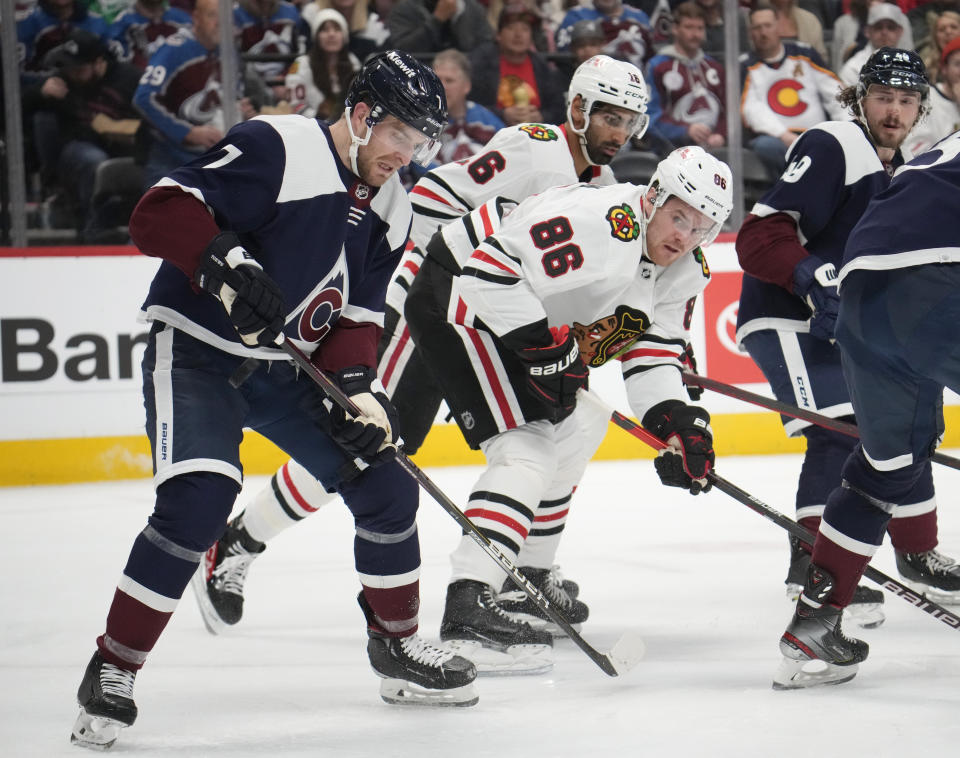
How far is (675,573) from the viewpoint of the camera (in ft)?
10.8

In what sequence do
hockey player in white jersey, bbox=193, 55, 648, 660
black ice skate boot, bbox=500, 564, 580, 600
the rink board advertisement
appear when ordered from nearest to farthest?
1. black ice skate boot, bbox=500, 564, 580, 600
2. hockey player in white jersey, bbox=193, 55, 648, 660
3. the rink board advertisement

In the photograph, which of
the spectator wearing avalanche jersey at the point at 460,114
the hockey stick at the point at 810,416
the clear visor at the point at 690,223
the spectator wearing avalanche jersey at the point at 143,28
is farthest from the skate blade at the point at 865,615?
the spectator wearing avalanche jersey at the point at 143,28

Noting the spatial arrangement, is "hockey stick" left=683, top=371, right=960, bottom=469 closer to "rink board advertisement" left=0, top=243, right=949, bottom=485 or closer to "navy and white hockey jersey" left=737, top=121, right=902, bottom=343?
"navy and white hockey jersey" left=737, top=121, right=902, bottom=343

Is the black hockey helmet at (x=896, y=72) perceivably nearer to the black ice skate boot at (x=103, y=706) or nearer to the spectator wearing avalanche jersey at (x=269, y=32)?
the black ice skate boot at (x=103, y=706)

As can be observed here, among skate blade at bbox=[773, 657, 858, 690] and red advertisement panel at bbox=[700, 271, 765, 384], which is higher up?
skate blade at bbox=[773, 657, 858, 690]

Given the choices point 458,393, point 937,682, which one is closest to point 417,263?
point 458,393

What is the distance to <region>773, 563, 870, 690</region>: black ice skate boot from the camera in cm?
221

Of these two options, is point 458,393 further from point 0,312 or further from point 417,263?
point 0,312

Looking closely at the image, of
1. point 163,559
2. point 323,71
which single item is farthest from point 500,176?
point 323,71

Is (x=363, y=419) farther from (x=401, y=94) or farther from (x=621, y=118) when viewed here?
(x=621, y=118)

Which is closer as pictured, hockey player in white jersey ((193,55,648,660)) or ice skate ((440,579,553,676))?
ice skate ((440,579,553,676))

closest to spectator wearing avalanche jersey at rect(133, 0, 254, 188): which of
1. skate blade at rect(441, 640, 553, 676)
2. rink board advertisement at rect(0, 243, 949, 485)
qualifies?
rink board advertisement at rect(0, 243, 949, 485)

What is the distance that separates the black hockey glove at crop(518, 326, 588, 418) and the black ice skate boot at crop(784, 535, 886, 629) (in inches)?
25.1

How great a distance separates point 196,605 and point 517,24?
335cm
